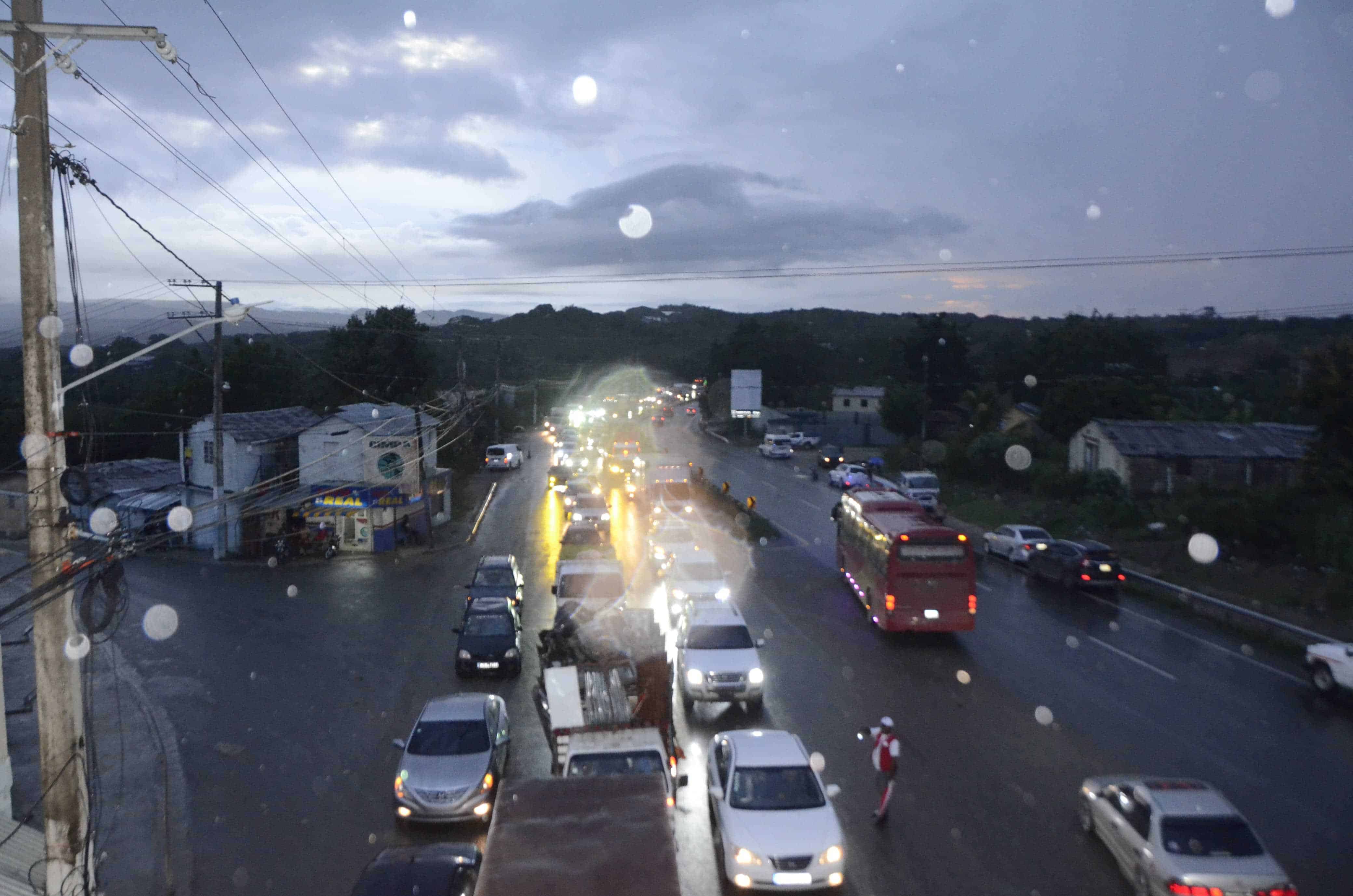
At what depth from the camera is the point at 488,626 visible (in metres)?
18.2

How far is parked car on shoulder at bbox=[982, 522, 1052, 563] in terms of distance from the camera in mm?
28703

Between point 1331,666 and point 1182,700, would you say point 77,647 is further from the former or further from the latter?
point 1331,666

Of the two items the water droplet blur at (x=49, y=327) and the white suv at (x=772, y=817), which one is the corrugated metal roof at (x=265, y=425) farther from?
the white suv at (x=772, y=817)

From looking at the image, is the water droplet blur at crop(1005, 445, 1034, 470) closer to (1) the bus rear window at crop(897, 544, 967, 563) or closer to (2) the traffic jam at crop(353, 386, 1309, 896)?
(2) the traffic jam at crop(353, 386, 1309, 896)

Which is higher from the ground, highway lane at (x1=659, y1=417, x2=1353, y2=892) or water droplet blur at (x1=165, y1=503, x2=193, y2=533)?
water droplet blur at (x1=165, y1=503, x2=193, y2=533)

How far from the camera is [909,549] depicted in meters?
18.6

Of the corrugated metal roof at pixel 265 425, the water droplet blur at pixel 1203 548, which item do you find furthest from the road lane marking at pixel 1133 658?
the corrugated metal roof at pixel 265 425

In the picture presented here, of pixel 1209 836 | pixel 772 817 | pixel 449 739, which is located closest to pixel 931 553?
pixel 1209 836

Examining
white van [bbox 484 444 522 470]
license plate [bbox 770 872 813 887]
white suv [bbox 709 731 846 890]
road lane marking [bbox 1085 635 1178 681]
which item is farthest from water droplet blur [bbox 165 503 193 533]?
white van [bbox 484 444 522 470]

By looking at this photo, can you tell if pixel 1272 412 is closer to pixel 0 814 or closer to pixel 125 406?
pixel 0 814

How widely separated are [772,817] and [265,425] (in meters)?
30.1

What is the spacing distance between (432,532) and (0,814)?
24.5 metres

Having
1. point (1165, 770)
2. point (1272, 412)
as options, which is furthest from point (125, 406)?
point (1272, 412)

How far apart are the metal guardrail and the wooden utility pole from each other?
838 inches
